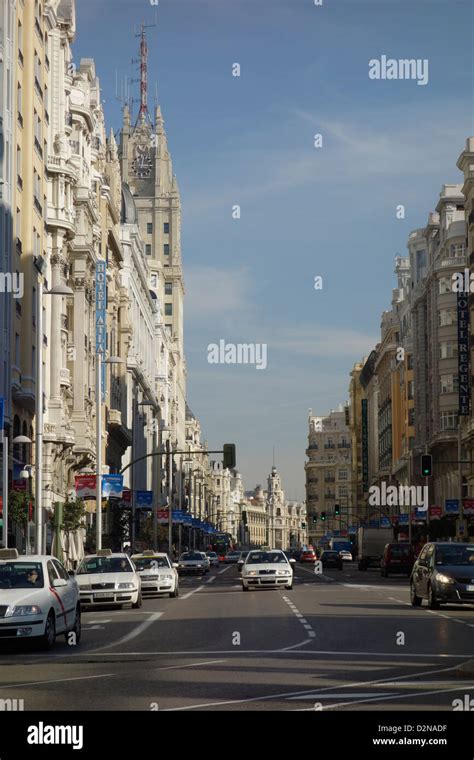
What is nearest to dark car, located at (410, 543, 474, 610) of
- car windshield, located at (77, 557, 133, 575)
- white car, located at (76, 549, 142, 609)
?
white car, located at (76, 549, 142, 609)

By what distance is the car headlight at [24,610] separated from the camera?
21250 mm

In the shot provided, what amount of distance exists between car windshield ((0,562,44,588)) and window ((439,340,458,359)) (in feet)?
286

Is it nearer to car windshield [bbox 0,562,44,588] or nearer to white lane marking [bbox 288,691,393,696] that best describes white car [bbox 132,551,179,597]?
car windshield [bbox 0,562,44,588]

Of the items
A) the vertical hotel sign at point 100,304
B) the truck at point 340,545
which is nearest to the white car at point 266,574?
the vertical hotel sign at point 100,304

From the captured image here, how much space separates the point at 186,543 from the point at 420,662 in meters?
136

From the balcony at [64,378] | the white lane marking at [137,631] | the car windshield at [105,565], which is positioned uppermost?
the balcony at [64,378]

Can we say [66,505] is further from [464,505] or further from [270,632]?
[270,632]

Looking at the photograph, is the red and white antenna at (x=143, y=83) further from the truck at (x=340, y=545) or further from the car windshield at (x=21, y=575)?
the car windshield at (x=21, y=575)

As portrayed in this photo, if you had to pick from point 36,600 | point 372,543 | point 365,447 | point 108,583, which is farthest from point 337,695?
point 365,447

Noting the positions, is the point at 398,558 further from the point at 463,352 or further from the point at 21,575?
the point at 21,575

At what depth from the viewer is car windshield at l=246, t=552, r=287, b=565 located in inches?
1903

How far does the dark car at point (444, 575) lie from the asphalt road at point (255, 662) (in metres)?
0.45

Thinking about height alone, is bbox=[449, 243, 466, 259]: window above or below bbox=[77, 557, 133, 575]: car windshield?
above
